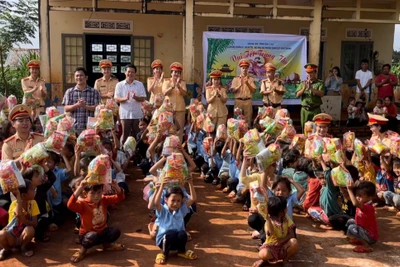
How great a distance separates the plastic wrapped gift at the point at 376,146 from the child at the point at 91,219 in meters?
3.41

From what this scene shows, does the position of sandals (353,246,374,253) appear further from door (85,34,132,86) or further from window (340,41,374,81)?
window (340,41,374,81)

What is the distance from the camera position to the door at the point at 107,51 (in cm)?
1145

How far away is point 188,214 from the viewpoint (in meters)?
4.68

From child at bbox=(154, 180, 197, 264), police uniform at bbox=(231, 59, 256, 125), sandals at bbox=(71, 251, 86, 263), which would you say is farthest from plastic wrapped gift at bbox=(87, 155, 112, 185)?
police uniform at bbox=(231, 59, 256, 125)

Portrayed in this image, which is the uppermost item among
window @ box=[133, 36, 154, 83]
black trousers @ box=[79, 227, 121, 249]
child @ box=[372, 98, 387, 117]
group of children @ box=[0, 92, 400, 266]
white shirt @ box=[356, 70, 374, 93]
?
window @ box=[133, 36, 154, 83]

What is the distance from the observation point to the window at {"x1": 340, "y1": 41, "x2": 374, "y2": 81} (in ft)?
42.4

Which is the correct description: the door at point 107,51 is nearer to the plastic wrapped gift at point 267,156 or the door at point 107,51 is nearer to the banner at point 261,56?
the banner at point 261,56

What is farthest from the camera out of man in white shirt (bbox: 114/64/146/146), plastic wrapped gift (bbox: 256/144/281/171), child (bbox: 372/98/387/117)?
child (bbox: 372/98/387/117)

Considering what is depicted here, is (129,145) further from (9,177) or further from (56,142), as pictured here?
(9,177)

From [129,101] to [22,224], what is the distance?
352 cm

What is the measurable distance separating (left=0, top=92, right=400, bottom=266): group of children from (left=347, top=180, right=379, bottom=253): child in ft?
0.03

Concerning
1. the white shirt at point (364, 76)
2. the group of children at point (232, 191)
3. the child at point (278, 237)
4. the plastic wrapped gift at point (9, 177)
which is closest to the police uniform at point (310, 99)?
the group of children at point (232, 191)

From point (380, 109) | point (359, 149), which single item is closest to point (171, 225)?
point (359, 149)

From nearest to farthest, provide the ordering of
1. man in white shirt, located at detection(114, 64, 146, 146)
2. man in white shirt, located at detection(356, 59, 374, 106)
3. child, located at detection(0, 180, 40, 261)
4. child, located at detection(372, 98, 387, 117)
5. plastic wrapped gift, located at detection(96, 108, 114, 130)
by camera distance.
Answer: child, located at detection(0, 180, 40, 261) < plastic wrapped gift, located at detection(96, 108, 114, 130) < man in white shirt, located at detection(114, 64, 146, 146) < child, located at detection(372, 98, 387, 117) < man in white shirt, located at detection(356, 59, 374, 106)
